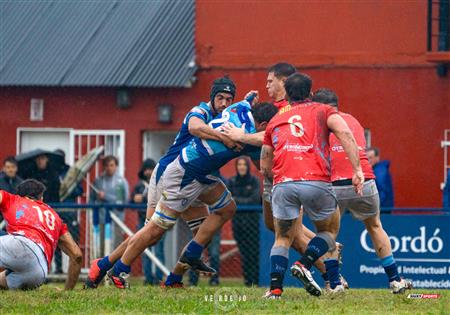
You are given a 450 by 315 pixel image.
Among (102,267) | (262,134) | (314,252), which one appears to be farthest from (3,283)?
(314,252)

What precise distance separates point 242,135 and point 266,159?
62 cm

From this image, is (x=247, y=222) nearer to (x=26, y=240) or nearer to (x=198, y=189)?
(x=198, y=189)

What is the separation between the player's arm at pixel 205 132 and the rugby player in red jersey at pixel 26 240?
182 centimetres

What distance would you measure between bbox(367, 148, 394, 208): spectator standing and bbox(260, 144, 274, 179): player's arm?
784cm

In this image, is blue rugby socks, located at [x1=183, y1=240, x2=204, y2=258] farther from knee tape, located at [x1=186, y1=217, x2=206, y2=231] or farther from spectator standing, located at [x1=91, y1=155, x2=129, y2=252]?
spectator standing, located at [x1=91, y1=155, x2=129, y2=252]

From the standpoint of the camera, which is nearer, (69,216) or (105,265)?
(105,265)

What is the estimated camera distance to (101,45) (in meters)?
25.0

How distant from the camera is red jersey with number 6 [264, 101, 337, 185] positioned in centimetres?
1202

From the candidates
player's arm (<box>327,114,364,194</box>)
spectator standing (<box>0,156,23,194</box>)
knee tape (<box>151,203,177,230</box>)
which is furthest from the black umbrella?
player's arm (<box>327,114,364,194</box>)

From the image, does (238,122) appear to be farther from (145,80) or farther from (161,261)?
(145,80)

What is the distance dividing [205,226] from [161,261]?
6589 millimetres

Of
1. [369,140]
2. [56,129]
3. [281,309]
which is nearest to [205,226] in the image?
[281,309]

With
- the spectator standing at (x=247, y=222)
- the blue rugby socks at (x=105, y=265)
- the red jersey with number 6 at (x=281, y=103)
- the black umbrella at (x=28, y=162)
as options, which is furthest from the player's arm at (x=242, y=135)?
the black umbrella at (x=28, y=162)

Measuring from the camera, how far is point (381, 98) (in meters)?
23.4
